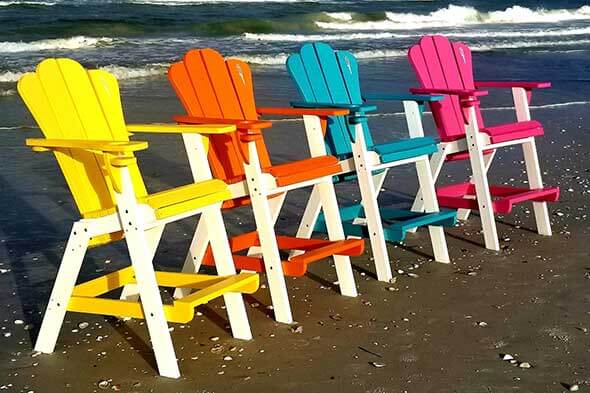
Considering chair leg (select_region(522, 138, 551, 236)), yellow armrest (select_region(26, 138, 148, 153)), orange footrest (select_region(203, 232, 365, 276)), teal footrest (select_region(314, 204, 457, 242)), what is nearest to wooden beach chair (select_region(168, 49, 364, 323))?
orange footrest (select_region(203, 232, 365, 276))

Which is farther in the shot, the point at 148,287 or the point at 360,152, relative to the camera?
the point at 360,152

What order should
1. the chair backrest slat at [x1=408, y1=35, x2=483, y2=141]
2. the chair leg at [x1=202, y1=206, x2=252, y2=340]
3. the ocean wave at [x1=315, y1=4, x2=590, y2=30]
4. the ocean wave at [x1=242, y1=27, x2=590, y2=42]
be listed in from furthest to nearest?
the ocean wave at [x1=315, y1=4, x2=590, y2=30] < the ocean wave at [x1=242, y1=27, x2=590, y2=42] < the chair backrest slat at [x1=408, y1=35, x2=483, y2=141] < the chair leg at [x1=202, y1=206, x2=252, y2=340]

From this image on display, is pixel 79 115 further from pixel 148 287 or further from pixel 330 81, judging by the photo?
pixel 330 81

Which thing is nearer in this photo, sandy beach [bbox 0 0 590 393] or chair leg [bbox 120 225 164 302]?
sandy beach [bbox 0 0 590 393]

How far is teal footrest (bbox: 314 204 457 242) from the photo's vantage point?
522 cm

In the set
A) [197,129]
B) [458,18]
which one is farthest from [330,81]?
[458,18]

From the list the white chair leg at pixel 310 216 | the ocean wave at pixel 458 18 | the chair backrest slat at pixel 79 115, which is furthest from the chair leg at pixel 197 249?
the ocean wave at pixel 458 18

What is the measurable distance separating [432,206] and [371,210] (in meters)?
0.56

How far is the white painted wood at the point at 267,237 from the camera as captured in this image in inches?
177

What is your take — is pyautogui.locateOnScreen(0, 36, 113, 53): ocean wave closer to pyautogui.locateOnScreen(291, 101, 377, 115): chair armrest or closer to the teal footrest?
the teal footrest

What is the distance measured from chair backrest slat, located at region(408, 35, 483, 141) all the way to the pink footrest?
36 cm

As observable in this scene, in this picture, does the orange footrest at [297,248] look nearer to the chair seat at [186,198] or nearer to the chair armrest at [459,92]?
the chair seat at [186,198]

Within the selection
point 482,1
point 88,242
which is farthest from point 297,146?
point 482,1

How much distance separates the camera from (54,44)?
1838 centimetres
